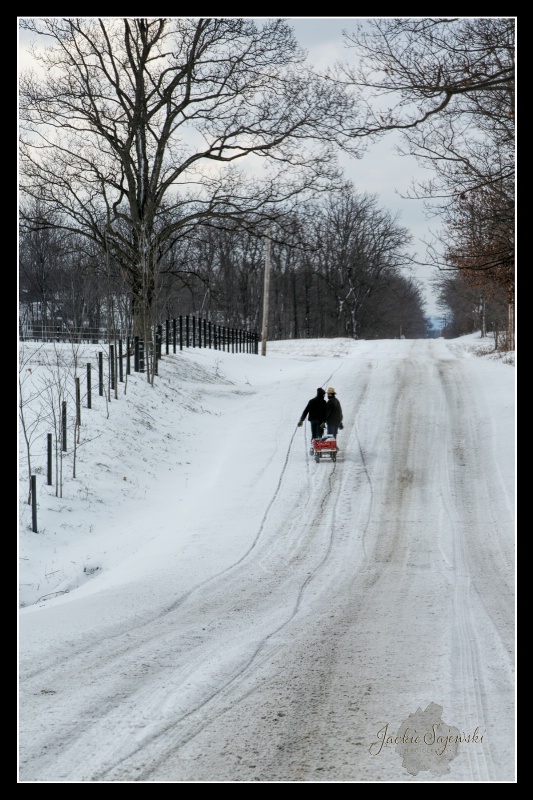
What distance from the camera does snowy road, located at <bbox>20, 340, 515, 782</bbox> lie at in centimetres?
438

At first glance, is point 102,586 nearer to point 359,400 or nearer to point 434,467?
point 434,467

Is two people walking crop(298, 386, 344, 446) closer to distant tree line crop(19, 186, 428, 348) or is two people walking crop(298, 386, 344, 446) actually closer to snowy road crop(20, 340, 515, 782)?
snowy road crop(20, 340, 515, 782)

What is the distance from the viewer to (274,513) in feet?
41.0

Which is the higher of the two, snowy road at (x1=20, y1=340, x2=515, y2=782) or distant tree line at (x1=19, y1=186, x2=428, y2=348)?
distant tree line at (x1=19, y1=186, x2=428, y2=348)

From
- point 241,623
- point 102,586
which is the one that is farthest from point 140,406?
point 241,623
